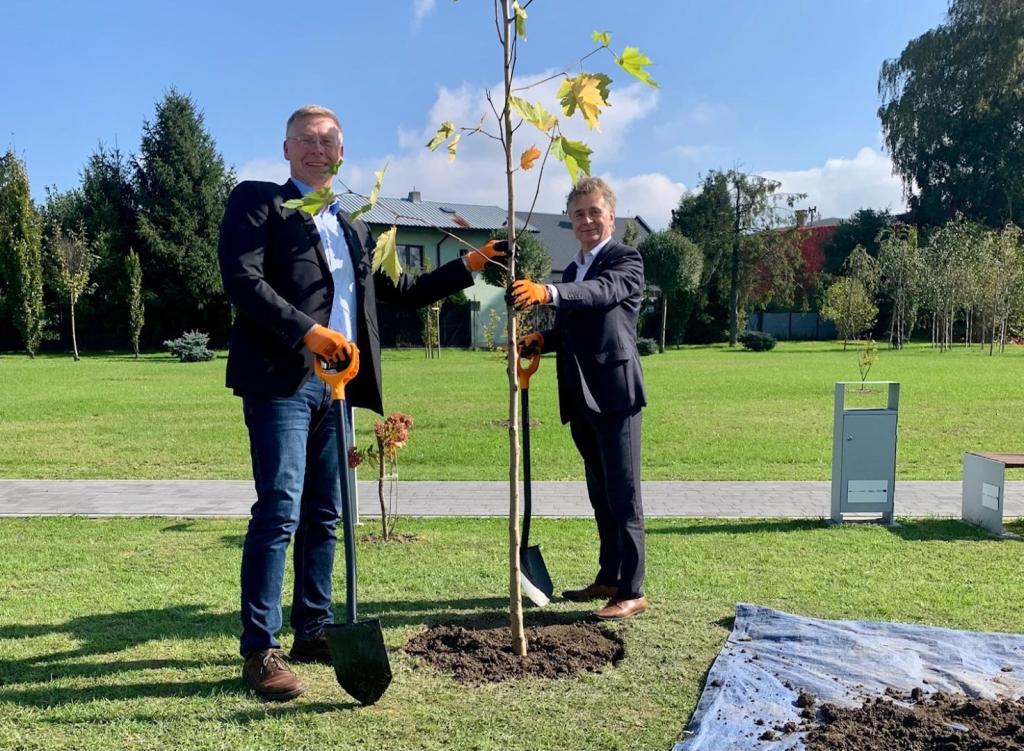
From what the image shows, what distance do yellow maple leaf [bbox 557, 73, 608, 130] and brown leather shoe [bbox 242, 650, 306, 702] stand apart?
241 cm

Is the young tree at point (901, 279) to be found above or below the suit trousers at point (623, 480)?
above

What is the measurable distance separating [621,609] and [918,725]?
1492 mm

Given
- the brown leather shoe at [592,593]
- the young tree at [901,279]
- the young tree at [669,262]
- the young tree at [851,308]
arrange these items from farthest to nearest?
the young tree at [901,279] → the young tree at [851,308] → the young tree at [669,262] → the brown leather shoe at [592,593]

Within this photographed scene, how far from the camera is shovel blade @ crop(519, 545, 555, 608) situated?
160 inches

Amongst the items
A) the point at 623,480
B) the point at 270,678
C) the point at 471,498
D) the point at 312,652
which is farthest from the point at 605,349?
the point at 471,498

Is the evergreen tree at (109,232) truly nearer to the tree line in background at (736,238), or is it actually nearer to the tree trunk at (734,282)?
the tree line in background at (736,238)

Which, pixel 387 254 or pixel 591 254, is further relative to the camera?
pixel 591 254

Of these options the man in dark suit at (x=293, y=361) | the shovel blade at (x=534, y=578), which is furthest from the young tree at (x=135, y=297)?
the man in dark suit at (x=293, y=361)

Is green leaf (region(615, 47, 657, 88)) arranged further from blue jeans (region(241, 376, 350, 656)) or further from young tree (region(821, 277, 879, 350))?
young tree (region(821, 277, 879, 350))

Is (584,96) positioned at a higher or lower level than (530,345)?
higher

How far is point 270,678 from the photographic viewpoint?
123 inches

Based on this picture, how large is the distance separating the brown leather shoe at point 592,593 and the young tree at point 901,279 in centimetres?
3807

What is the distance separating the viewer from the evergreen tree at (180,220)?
38.9 m

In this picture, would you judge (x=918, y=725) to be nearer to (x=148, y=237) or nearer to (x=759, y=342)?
(x=759, y=342)
